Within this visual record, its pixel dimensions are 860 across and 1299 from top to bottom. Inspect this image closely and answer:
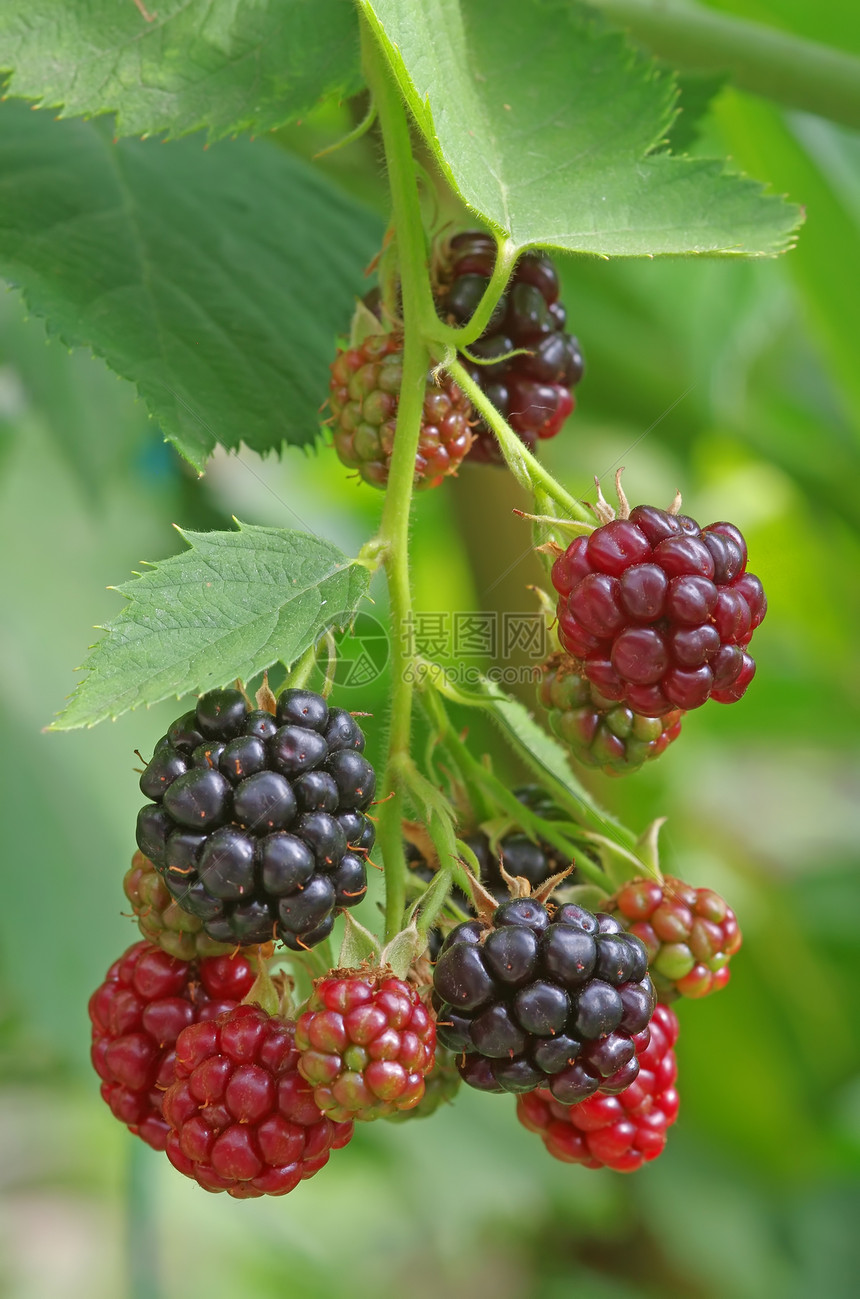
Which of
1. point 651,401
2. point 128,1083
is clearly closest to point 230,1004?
point 128,1083

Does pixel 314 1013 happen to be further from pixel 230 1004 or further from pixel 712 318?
pixel 712 318

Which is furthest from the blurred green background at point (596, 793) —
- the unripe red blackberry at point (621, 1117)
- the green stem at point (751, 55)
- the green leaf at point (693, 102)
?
the unripe red blackberry at point (621, 1117)

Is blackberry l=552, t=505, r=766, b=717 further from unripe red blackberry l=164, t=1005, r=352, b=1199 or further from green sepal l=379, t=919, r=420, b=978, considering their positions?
unripe red blackberry l=164, t=1005, r=352, b=1199

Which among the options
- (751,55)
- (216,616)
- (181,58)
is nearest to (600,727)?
(216,616)

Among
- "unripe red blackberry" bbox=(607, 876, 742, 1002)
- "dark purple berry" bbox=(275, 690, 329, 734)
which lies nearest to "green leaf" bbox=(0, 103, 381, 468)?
"dark purple berry" bbox=(275, 690, 329, 734)

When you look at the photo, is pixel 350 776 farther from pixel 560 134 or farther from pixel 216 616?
pixel 560 134
